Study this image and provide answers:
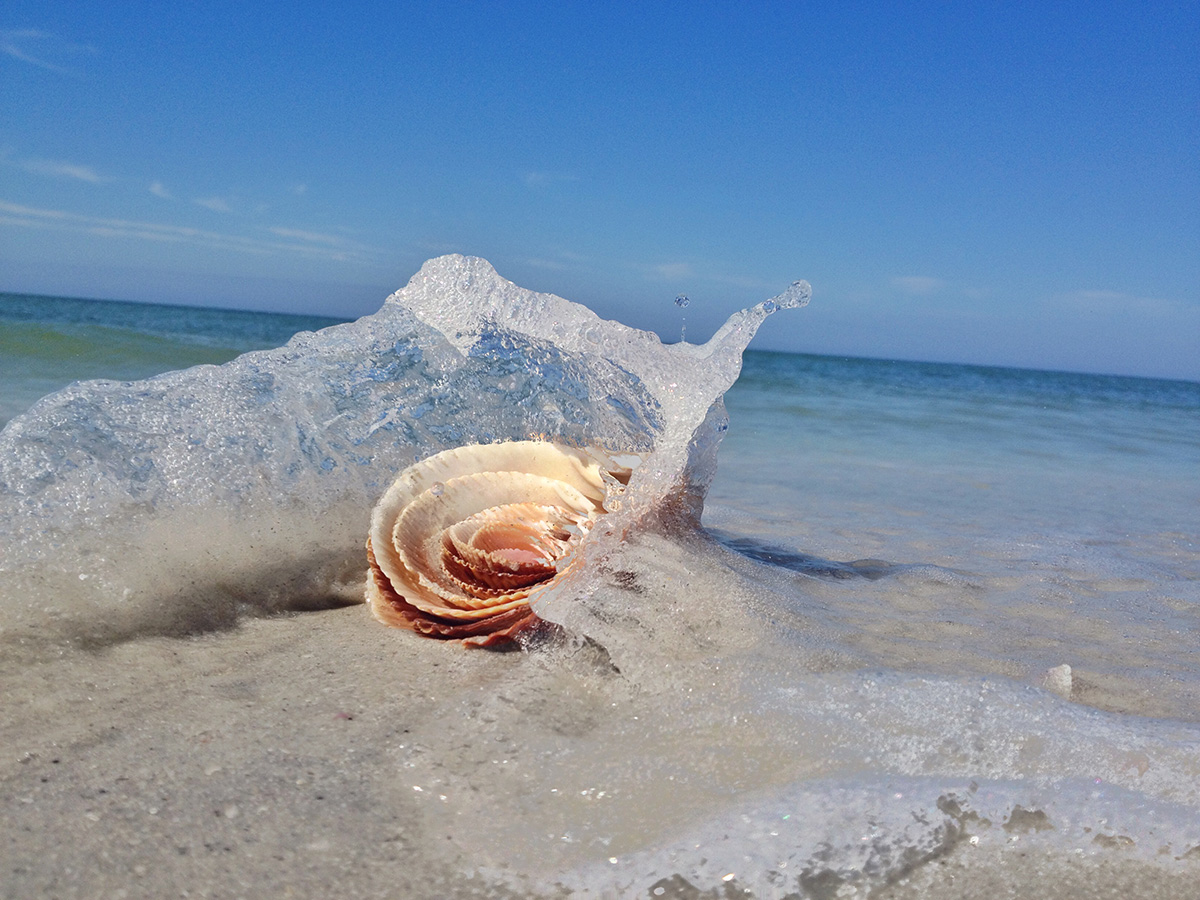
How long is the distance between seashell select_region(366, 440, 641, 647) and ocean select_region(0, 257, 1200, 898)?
2.8 inches

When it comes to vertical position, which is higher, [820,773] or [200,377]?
[200,377]

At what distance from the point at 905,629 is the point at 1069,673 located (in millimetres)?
380

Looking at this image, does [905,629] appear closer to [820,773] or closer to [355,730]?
[820,773]

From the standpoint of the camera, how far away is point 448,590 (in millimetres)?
1803

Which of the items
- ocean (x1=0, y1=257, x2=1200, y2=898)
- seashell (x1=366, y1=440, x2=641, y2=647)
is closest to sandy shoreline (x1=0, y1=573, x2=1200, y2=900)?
ocean (x1=0, y1=257, x2=1200, y2=898)

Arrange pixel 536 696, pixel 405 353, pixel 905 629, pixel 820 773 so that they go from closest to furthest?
pixel 820 773
pixel 536 696
pixel 905 629
pixel 405 353

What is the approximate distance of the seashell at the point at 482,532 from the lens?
5.78 feet

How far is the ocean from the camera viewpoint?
1117 millimetres

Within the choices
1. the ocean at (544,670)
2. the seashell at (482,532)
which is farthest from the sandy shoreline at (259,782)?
the seashell at (482,532)

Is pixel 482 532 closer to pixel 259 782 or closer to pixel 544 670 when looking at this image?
pixel 544 670

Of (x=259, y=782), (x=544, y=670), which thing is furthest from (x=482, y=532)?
(x=259, y=782)

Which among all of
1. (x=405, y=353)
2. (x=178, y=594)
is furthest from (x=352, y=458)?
(x=178, y=594)

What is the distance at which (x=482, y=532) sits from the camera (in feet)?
6.19

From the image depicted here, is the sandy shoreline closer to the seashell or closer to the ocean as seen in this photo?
the ocean
